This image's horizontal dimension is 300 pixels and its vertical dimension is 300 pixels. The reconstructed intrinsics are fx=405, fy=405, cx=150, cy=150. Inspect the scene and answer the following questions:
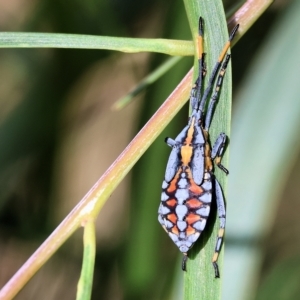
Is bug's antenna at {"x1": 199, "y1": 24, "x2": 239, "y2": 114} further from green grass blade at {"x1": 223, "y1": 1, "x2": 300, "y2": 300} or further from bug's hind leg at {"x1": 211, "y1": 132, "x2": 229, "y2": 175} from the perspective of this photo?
green grass blade at {"x1": 223, "y1": 1, "x2": 300, "y2": 300}

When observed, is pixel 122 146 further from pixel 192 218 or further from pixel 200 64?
pixel 200 64

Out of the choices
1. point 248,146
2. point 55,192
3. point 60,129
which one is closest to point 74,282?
point 55,192

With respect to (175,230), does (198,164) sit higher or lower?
higher

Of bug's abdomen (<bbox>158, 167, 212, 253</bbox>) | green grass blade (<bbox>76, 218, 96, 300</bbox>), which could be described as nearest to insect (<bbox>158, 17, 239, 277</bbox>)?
bug's abdomen (<bbox>158, 167, 212, 253</bbox>)

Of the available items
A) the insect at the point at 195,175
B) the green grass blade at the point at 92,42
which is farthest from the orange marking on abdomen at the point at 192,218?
the green grass blade at the point at 92,42

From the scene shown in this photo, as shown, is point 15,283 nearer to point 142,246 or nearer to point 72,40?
point 72,40

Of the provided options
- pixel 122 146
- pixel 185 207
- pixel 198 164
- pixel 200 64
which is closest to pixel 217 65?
pixel 200 64
